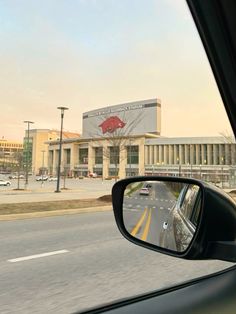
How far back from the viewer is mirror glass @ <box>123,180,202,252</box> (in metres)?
1.86

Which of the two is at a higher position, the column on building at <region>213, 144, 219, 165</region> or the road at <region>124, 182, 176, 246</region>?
the column on building at <region>213, 144, 219, 165</region>

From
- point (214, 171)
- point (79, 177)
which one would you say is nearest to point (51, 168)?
point (79, 177)

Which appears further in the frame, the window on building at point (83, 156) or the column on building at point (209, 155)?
the window on building at point (83, 156)

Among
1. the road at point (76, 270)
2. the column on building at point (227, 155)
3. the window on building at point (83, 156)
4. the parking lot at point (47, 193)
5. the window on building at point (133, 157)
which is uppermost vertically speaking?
the window on building at point (83, 156)

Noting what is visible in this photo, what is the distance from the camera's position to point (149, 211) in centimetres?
224

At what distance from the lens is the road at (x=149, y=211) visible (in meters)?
1.99

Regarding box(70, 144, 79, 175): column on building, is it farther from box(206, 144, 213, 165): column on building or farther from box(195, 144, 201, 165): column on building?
box(206, 144, 213, 165): column on building

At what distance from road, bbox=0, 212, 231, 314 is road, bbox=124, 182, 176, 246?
0.83 metres

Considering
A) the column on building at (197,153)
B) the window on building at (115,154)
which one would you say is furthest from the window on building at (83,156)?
the column on building at (197,153)

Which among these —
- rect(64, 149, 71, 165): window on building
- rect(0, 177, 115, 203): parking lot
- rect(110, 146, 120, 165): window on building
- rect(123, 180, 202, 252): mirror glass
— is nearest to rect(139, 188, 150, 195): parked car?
rect(123, 180, 202, 252): mirror glass

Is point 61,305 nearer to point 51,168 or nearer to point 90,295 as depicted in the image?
point 90,295

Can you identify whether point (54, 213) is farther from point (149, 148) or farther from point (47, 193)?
point (47, 193)

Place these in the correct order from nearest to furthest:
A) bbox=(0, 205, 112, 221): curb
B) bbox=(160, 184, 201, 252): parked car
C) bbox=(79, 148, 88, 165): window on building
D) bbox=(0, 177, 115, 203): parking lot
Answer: bbox=(160, 184, 201, 252): parked car, bbox=(0, 205, 112, 221): curb, bbox=(0, 177, 115, 203): parking lot, bbox=(79, 148, 88, 165): window on building

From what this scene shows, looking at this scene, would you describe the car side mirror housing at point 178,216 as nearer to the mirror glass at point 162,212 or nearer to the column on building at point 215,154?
the mirror glass at point 162,212
